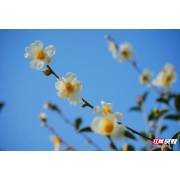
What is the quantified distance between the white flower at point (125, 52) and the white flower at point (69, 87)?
0.91m

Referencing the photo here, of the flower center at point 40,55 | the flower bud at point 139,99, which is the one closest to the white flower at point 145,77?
the flower bud at point 139,99

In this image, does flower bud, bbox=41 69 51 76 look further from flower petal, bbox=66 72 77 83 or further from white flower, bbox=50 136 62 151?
white flower, bbox=50 136 62 151

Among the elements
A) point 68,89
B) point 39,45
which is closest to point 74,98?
point 68,89

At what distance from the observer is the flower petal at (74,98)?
758mm

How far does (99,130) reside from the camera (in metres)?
0.51

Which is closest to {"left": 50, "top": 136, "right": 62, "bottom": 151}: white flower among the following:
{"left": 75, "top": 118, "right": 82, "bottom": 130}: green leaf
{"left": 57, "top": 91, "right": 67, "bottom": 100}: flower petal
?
{"left": 75, "top": 118, "right": 82, "bottom": 130}: green leaf

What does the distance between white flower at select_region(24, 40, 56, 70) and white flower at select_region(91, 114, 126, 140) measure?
0.49 m

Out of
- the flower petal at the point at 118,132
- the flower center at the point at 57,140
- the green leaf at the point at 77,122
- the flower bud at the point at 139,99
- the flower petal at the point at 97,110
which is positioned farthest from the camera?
the flower bud at the point at 139,99

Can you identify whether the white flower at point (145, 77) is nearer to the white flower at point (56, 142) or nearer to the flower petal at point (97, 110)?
the flower petal at point (97, 110)

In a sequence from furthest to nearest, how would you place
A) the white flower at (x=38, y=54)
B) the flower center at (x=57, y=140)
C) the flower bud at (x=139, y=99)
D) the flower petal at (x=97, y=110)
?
1. the flower bud at (x=139, y=99)
2. the flower center at (x=57, y=140)
3. the white flower at (x=38, y=54)
4. the flower petal at (x=97, y=110)

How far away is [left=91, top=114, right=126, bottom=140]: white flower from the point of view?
50 centimetres

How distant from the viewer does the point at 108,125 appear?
518mm
